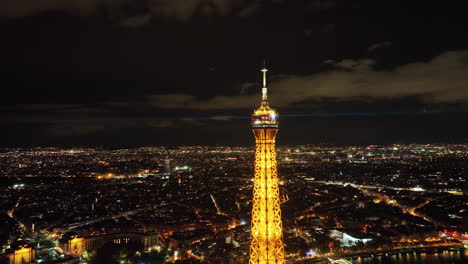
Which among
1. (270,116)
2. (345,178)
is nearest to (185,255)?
(270,116)

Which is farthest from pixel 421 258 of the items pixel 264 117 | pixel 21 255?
pixel 21 255

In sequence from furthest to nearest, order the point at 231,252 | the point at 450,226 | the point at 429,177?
the point at 429,177
the point at 450,226
the point at 231,252

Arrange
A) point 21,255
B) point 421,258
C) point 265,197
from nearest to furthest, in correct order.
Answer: point 265,197, point 21,255, point 421,258

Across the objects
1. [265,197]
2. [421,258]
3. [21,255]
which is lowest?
[421,258]

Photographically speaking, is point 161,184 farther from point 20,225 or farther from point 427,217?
point 427,217

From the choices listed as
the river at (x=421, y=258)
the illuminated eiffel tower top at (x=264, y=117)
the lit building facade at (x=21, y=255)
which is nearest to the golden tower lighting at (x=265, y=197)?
the illuminated eiffel tower top at (x=264, y=117)

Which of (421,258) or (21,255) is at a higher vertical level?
(21,255)

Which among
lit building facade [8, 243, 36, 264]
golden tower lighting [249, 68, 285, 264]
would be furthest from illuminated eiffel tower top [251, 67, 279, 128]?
lit building facade [8, 243, 36, 264]

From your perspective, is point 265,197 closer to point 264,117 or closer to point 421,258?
point 264,117

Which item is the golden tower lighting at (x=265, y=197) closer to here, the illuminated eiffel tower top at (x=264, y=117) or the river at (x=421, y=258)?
the illuminated eiffel tower top at (x=264, y=117)
